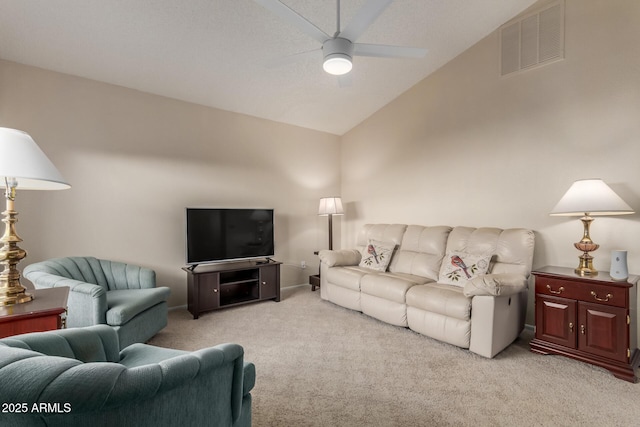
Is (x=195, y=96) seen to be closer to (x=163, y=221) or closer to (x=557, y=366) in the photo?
(x=163, y=221)

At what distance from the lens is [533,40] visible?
3.14 m

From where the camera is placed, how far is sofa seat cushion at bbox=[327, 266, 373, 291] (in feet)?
11.9

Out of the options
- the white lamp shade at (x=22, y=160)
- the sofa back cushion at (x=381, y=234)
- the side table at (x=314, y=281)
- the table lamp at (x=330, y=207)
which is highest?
the white lamp shade at (x=22, y=160)

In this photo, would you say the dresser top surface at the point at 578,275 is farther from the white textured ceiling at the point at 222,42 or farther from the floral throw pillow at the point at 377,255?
the white textured ceiling at the point at 222,42

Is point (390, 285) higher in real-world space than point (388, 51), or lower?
lower

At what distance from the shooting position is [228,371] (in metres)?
1.13

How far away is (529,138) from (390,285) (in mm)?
2160

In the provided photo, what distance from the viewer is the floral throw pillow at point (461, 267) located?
10.0ft

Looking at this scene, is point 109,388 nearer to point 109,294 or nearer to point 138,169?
point 109,294

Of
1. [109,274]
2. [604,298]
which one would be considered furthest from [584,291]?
[109,274]

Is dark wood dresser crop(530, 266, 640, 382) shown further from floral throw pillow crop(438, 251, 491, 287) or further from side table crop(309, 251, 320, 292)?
side table crop(309, 251, 320, 292)

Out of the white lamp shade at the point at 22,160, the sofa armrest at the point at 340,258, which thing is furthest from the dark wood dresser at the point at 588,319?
the white lamp shade at the point at 22,160

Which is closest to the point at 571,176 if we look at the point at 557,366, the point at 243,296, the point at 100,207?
the point at 557,366

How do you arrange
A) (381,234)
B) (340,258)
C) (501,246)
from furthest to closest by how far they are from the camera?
(381,234) → (340,258) → (501,246)
